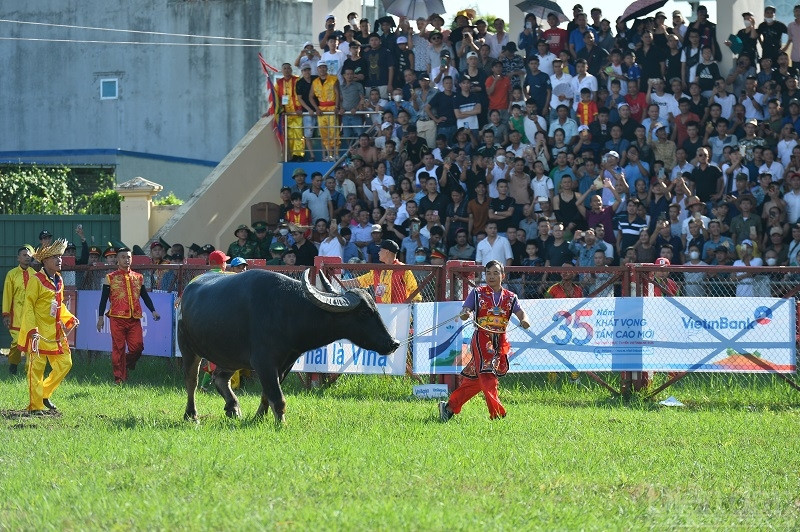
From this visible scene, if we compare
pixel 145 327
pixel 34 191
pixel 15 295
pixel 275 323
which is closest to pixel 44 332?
pixel 275 323

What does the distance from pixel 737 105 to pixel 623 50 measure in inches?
104

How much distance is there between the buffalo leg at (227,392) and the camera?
44.6 ft

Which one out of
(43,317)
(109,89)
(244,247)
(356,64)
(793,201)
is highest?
(109,89)

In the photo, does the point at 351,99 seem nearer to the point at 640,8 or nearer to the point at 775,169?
the point at 640,8

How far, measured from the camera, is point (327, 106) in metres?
24.6

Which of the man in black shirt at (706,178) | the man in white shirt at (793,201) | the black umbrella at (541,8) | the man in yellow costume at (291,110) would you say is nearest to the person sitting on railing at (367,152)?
the man in yellow costume at (291,110)

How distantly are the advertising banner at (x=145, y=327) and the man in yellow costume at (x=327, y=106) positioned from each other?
5.99 meters

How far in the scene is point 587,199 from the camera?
19875mm

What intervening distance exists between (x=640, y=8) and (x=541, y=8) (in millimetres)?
2876

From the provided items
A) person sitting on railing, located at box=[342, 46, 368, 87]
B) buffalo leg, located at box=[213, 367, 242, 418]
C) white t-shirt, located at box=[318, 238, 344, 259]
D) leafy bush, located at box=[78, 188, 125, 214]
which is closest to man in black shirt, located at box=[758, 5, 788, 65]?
person sitting on railing, located at box=[342, 46, 368, 87]

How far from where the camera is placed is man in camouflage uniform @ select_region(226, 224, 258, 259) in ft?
69.9

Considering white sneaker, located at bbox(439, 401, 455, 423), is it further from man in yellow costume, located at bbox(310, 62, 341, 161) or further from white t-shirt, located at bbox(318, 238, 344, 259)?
man in yellow costume, located at bbox(310, 62, 341, 161)

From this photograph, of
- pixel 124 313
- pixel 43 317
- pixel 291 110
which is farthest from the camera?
pixel 291 110

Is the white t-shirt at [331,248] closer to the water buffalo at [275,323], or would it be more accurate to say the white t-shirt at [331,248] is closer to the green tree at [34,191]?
the water buffalo at [275,323]
